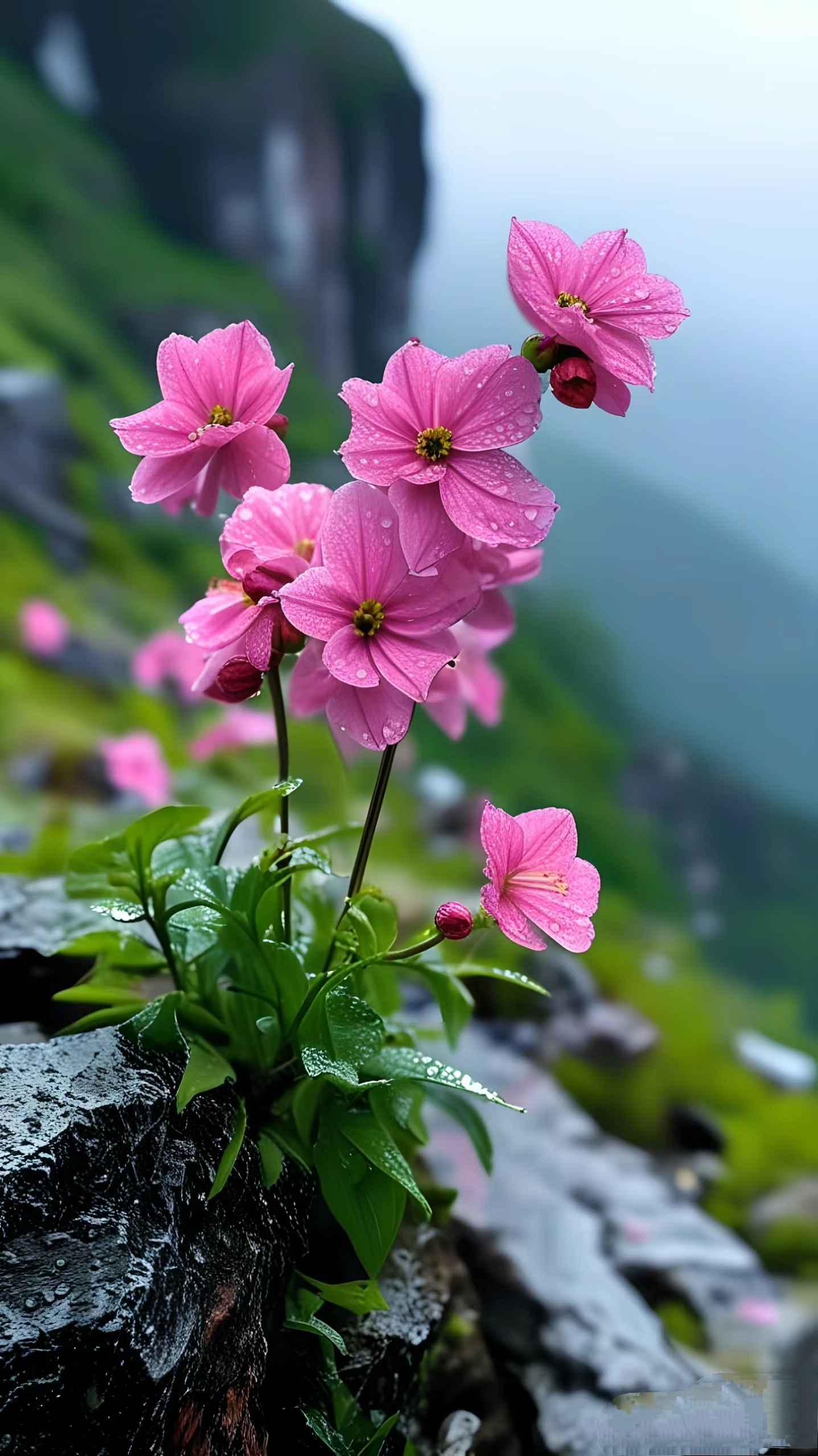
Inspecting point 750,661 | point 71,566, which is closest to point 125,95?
point 71,566

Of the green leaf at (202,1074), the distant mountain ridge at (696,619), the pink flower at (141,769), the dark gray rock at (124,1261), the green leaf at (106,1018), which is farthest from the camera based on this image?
the distant mountain ridge at (696,619)

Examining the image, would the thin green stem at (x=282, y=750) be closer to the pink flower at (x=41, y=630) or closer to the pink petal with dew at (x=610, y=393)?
the pink petal with dew at (x=610, y=393)

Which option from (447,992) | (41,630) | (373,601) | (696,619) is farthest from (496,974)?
(696,619)

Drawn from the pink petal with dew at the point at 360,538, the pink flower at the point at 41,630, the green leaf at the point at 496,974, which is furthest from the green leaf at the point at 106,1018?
the pink flower at the point at 41,630

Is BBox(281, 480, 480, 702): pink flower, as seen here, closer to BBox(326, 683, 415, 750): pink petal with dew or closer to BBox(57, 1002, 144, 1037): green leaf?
BBox(326, 683, 415, 750): pink petal with dew

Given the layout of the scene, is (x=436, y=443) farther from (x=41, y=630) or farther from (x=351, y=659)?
(x=41, y=630)
